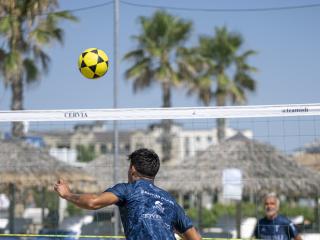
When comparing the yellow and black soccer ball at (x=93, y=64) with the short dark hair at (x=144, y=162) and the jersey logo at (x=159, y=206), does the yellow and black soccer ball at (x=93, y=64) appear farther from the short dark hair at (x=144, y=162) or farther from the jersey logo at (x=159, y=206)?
the jersey logo at (x=159, y=206)

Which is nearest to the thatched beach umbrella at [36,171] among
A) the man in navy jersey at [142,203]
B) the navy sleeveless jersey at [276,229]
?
the navy sleeveless jersey at [276,229]

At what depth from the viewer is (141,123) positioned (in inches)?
417

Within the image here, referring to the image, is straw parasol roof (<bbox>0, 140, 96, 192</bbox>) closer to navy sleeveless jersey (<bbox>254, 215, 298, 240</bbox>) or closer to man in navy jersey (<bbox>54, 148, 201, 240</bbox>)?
navy sleeveless jersey (<bbox>254, 215, 298, 240</bbox>)

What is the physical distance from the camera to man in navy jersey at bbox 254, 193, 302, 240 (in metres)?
9.63

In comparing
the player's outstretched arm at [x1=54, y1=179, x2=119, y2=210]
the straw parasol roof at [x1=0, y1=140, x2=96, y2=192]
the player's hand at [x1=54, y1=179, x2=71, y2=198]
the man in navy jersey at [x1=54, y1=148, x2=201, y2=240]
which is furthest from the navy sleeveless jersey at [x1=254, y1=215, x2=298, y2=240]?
the straw parasol roof at [x1=0, y1=140, x2=96, y2=192]

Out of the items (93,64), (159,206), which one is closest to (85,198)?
(159,206)

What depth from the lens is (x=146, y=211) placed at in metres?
5.11

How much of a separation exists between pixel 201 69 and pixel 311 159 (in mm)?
6065

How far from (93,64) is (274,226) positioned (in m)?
2.98

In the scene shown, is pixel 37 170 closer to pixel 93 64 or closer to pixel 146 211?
pixel 93 64

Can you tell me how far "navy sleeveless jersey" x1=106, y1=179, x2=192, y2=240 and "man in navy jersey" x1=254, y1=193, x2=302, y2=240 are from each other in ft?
15.2

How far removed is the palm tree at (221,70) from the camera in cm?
3331

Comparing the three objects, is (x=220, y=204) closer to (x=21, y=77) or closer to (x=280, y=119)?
(x=21, y=77)

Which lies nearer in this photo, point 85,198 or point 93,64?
point 85,198
